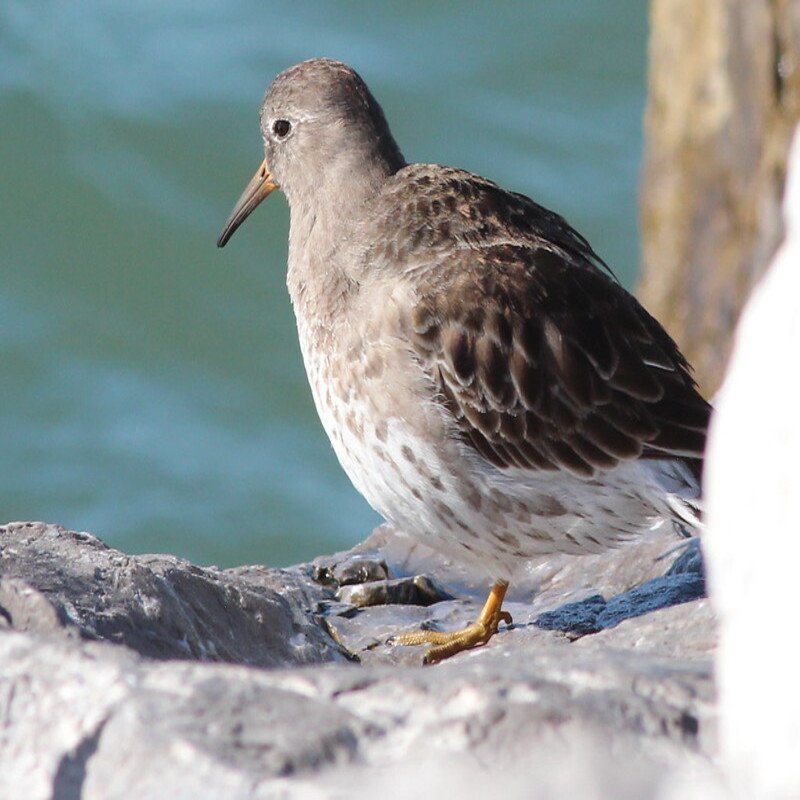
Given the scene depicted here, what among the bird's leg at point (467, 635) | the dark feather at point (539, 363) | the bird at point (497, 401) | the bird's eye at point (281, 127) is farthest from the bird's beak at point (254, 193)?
the bird's leg at point (467, 635)

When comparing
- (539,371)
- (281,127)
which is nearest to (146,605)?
(539,371)

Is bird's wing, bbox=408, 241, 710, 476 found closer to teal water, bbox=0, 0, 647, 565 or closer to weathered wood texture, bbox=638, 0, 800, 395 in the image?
weathered wood texture, bbox=638, 0, 800, 395

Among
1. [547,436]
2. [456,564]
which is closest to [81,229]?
[456,564]

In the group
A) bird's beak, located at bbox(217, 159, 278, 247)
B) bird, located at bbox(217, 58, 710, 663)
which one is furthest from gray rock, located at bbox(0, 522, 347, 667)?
bird's beak, located at bbox(217, 159, 278, 247)

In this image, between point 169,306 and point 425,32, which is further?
point 425,32

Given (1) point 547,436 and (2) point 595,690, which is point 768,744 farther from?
(1) point 547,436

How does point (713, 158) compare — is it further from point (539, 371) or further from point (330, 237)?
point (539, 371)

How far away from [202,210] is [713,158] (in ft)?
14.9

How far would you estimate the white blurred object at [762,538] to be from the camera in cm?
266

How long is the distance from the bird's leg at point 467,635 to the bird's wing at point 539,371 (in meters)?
0.56

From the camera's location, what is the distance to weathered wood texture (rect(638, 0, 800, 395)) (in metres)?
8.51

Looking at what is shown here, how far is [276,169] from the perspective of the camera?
6719 mm

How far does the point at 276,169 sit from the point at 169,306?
5421mm

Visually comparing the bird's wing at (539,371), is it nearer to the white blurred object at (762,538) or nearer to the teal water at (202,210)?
the white blurred object at (762,538)
